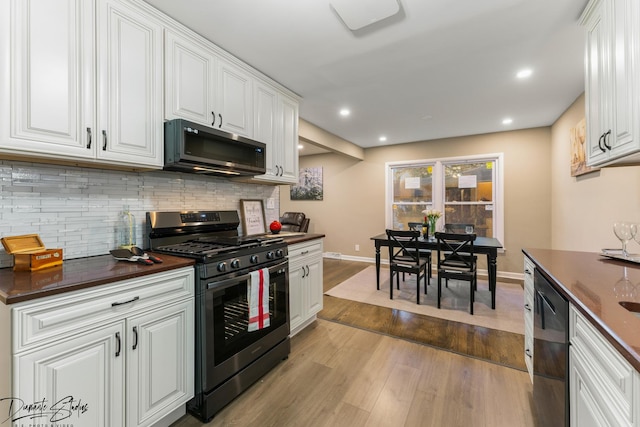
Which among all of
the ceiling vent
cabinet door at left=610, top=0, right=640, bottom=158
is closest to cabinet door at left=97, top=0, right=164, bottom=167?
the ceiling vent

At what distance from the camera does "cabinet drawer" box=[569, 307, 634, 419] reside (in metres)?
0.70

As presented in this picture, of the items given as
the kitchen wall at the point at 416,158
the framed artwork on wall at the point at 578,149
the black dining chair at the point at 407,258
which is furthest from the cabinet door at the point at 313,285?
the kitchen wall at the point at 416,158

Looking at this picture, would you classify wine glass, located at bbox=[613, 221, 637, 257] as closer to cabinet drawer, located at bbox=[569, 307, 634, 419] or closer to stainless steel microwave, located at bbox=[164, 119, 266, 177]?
cabinet drawer, located at bbox=[569, 307, 634, 419]

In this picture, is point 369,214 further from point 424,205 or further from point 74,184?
point 74,184

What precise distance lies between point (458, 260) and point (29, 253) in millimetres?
3913

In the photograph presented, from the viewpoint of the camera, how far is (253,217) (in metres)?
2.81

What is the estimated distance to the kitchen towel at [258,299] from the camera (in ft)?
6.03

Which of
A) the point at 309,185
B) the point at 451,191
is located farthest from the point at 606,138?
the point at 309,185

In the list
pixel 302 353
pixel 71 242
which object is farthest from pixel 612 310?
pixel 71 242

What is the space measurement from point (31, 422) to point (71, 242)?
95 centimetres

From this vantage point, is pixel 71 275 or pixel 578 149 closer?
pixel 71 275

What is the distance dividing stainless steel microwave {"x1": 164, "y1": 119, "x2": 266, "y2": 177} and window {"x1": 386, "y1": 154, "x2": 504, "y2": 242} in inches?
148

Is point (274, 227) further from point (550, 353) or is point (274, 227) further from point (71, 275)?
point (550, 353)

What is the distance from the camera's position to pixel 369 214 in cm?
580
